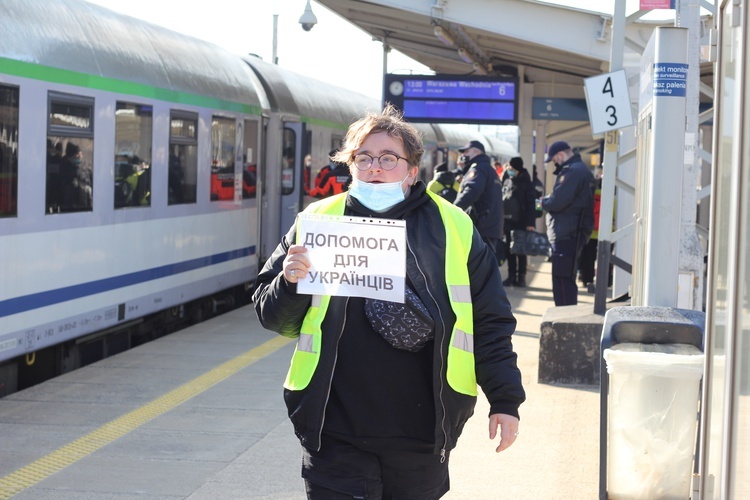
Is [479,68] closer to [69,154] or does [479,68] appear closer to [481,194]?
[481,194]

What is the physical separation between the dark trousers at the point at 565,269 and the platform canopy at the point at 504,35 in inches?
83.3

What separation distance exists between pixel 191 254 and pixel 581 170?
4.04m

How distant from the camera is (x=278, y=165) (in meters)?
15.2

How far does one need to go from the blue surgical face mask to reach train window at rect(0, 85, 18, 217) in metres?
4.96

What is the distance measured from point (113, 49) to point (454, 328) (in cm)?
718

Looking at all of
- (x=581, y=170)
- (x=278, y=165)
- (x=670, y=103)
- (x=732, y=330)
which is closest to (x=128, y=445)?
(x=670, y=103)

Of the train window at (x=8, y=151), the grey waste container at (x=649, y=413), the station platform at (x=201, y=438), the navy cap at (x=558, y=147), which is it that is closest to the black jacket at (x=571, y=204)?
the navy cap at (x=558, y=147)

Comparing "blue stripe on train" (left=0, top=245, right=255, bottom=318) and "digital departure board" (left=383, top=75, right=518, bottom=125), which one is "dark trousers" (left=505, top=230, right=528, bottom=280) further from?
"blue stripe on train" (left=0, top=245, right=255, bottom=318)

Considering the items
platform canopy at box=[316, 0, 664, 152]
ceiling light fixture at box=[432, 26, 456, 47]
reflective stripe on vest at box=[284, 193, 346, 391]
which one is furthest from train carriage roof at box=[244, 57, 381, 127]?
reflective stripe on vest at box=[284, 193, 346, 391]

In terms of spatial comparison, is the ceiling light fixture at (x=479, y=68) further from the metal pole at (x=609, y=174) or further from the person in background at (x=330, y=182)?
the metal pole at (x=609, y=174)

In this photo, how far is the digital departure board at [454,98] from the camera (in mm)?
16266

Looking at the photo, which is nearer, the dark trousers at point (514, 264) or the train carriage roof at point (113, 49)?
the train carriage roof at point (113, 49)

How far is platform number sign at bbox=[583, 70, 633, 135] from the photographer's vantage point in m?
8.59

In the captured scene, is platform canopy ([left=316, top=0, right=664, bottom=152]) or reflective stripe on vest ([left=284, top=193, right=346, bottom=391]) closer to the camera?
reflective stripe on vest ([left=284, top=193, right=346, bottom=391])
